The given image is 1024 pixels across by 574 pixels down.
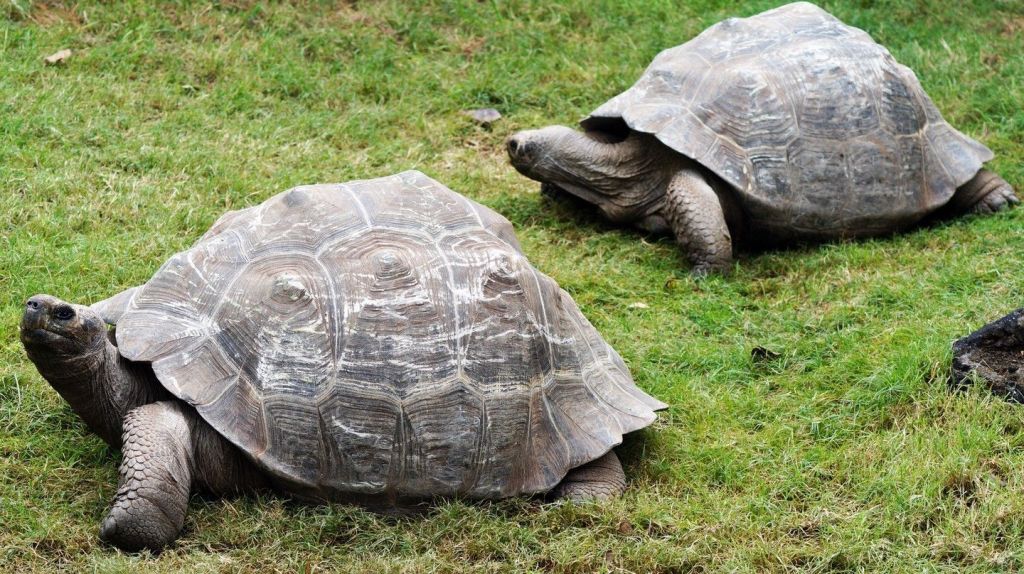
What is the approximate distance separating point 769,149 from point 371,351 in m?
3.31

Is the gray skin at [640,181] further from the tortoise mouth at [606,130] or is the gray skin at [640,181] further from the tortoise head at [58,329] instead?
the tortoise head at [58,329]

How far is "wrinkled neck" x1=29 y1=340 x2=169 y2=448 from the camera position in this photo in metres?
3.93

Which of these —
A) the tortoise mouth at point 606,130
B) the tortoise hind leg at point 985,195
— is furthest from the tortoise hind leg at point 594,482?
the tortoise hind leg at point 985,195

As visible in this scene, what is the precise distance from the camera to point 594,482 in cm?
432

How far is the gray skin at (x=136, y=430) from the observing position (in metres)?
3.79

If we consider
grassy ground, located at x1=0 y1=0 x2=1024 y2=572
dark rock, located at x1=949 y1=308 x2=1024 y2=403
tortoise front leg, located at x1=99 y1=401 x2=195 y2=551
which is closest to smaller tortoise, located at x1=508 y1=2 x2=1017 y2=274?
grassy ground, located at x1=0 y1=0 x2=1024 y2=572

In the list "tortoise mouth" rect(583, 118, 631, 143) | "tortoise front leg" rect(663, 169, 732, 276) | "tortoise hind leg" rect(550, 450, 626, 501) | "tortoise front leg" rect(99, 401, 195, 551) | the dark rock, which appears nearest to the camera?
"tortoise front leg" rect(99, 401, 195, 551)

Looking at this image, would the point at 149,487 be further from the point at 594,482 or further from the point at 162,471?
the point at 594,482

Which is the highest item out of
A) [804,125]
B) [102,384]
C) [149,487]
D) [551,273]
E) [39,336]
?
[39,336]

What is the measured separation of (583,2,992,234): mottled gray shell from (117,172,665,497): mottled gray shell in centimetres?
257

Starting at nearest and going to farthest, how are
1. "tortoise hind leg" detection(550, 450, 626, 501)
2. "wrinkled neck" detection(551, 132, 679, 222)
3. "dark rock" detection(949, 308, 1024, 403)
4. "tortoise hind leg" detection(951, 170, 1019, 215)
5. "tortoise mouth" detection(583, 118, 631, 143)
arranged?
"tortoise hind leg" detection(550, 450, 626, 501), "dark rock" detection(949, 308, 1024, 403), "wrinkled neck" detection(551, 132, 679, 222), "tortoise hind leg" detection(951, 170, 1019, 215), "tortoise mouth" detection(583, 118, 631, 143)

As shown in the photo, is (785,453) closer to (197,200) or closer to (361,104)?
(197,200)

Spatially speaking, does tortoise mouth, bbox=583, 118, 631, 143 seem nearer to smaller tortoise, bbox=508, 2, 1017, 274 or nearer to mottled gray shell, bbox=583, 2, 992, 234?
smaller tortoise, bbox=508, 2, 1017, 274

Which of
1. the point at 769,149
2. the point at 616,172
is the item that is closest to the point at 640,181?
the point at 616,172
